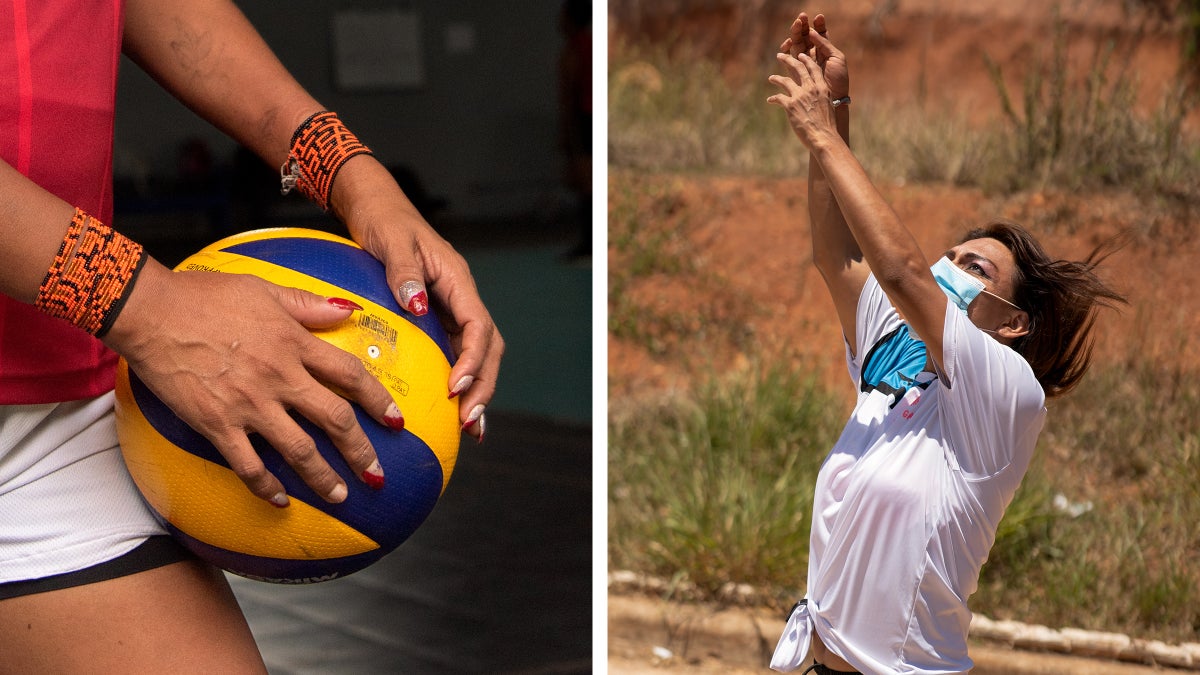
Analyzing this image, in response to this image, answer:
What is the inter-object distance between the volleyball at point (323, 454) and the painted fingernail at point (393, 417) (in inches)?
1.0

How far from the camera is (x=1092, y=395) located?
19.7ft

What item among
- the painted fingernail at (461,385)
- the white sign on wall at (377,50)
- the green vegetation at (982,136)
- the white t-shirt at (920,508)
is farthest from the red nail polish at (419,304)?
the white sign on wall at (377,50)

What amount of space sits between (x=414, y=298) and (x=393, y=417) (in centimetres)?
26

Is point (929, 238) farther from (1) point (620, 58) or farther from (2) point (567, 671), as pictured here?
(1) point (620, 58)

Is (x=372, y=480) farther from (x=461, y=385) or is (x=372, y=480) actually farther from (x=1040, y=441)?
(x=1040, y=441)

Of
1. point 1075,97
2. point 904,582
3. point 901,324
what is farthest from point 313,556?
point 1075,97

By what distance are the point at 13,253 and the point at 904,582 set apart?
6.32ft

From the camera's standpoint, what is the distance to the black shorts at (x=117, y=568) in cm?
178

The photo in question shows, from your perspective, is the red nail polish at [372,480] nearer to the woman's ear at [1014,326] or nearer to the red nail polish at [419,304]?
the red nail polish at [419,304]

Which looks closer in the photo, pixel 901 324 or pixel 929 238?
pixel 901 324

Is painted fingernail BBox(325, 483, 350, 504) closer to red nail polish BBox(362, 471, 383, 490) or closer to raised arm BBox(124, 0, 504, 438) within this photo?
red nail polish BBox(362, 471, 383, 490)

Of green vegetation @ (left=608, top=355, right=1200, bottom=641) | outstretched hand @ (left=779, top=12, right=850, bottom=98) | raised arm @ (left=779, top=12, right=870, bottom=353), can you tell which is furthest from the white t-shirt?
green vegetation @ (left=608, top=355, right=1200, bottom=641)

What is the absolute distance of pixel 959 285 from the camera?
2.77 metres

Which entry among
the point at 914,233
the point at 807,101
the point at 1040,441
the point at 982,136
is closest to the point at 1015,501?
the point at 1040,441
